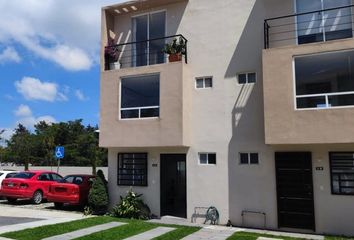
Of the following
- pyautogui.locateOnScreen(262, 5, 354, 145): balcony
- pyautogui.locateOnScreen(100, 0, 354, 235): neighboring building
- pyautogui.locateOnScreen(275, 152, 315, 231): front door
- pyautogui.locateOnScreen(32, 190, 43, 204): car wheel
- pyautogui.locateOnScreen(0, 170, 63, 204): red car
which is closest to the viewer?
pyautogui.locateOnScreen(262, 5, 354, 145): balcony

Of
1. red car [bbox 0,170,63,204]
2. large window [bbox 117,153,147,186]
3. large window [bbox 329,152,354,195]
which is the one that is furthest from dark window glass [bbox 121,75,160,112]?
large window [bbox 329,152,354,195]

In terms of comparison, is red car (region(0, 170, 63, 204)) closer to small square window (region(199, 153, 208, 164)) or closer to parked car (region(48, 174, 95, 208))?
parked car (region(48, 174, 95, 208))

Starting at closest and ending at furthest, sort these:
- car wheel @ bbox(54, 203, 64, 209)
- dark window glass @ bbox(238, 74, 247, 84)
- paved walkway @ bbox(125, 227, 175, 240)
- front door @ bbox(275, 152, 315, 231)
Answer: paved walkway @ bbox(125, 227, 175, 240) < front door @ bbox(275, 152, 315, 231) < dark window glass @ bbox(238, 74, 247, 84) < car wheel @ bbox(54, 203, 64, 209)

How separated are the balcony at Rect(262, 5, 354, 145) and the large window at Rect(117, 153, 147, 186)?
545cm

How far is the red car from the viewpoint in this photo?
18.1 meters

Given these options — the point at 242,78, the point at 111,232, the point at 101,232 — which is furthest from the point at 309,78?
the point at 101,232

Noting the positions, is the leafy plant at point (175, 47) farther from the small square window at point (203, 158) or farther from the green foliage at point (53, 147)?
the green foliage at point (53, 147)

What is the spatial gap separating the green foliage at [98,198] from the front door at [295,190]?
6800 millimetres

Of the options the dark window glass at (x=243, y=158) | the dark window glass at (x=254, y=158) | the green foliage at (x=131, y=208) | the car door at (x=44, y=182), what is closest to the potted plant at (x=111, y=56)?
the green foliage at (x=131, y=208)

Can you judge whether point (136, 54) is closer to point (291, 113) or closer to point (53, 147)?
point (291, 113)

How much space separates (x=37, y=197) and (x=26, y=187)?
80cm

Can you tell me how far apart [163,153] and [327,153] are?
19.8 feet

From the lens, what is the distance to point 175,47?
48.9 ft

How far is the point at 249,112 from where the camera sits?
13.8 meters
